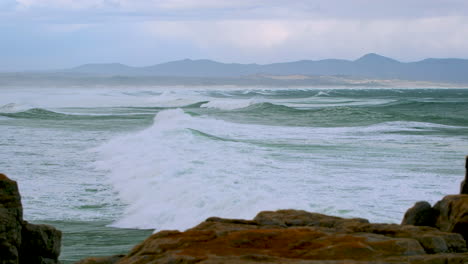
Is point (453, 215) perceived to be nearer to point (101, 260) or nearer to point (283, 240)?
point (283, 240)

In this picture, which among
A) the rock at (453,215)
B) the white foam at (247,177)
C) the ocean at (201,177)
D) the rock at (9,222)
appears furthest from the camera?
the white foam at (247,177)

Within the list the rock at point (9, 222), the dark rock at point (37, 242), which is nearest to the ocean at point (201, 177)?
the dark rock at point (37, 242)

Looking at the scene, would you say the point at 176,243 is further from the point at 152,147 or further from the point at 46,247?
the point at 152,147

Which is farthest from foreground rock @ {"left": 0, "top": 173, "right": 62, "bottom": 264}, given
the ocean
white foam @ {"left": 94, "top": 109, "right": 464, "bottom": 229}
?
white foam @ {"left": 94, "top": 109, "right": 464, "bottom": 229}

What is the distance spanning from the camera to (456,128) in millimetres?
32625

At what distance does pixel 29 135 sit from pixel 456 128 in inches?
788

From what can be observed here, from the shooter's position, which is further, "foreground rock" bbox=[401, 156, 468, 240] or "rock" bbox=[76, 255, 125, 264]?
"foreground rock" bbox=[401, 156, 468, 240]

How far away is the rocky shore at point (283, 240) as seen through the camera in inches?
162

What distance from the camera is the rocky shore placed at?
4.12 meters

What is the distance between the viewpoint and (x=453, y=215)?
5.28m

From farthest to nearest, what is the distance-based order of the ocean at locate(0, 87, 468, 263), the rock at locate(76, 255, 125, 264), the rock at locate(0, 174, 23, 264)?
the ocean at locate(0, 87, 468, 263) < the rock at locate(0, 174, 23, 264) < the rock at locate(76, 255, 125, 264)

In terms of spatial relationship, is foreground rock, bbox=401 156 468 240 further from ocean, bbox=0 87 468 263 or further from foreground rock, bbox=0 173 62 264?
ocean, bbox=0 87 468 263

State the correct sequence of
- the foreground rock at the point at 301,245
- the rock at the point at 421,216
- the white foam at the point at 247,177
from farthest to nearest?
the white foam at the point at 247,177 < the rock at the point at 421,216 < the foreground rock at the point at 301,245

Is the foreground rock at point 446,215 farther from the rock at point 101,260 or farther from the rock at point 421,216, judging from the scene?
the rock at point 101,260
